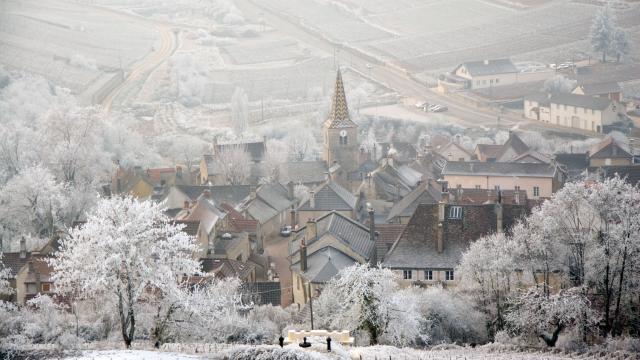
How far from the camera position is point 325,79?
12600 centimetres

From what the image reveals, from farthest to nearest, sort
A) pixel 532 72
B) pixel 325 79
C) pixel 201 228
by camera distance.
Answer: pixel 325 79
pixel 532 72
pixel 201 228

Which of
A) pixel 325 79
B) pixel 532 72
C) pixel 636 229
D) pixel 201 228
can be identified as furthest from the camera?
pixel 325 79

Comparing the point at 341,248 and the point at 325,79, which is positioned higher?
the point at 325,79

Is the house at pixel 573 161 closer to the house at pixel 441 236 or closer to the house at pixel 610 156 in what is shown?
the house at pixel 610 156

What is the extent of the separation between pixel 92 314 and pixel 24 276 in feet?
29.3

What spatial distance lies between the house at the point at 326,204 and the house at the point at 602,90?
41698 millimetres

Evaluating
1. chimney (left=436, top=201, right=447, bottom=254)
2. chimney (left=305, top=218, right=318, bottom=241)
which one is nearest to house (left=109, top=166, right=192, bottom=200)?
chimney (left=305, top=218, right=318, bottom=241)

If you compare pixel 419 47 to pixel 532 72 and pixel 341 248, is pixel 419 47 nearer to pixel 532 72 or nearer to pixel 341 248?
pixel 532 72

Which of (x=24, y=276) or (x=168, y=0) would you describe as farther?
(x=168, y=0)

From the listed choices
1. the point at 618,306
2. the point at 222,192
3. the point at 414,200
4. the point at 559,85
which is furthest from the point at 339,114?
the point at 618,306

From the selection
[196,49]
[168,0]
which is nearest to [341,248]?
[196,49]

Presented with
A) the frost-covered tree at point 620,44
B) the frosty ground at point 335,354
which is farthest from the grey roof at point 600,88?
the frosty ground at point 335,354

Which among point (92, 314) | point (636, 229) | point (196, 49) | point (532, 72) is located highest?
point (196, 49)

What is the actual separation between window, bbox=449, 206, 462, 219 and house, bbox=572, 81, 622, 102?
5163 cm
